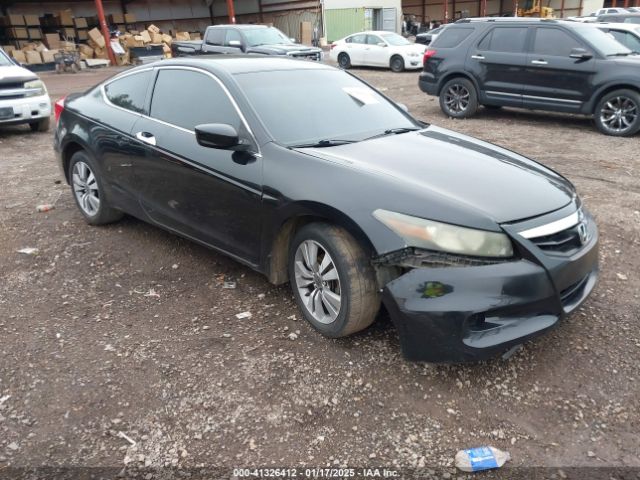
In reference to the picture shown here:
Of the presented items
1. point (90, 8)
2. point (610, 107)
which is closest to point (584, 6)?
point (90, 8)

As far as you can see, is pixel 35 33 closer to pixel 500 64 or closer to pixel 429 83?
pixel 429 83

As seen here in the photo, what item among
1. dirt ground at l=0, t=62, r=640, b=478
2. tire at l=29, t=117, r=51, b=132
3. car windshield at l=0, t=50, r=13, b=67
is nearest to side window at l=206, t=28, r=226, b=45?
car windshield at l=0, t=50, r=13, b=67

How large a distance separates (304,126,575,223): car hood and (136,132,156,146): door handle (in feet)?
4.50

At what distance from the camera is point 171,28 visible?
31.5 m

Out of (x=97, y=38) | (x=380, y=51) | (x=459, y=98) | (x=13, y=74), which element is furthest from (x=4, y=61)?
(x=97, y=38)

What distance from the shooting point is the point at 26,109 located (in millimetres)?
8969

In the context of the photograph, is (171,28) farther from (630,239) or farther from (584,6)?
(630,239)

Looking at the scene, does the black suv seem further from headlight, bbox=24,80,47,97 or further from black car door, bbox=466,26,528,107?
headlight, bbox=24,80,47,97

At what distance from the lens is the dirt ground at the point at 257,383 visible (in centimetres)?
242

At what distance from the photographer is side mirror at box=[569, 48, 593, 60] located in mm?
8344

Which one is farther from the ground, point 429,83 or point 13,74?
point 13,74

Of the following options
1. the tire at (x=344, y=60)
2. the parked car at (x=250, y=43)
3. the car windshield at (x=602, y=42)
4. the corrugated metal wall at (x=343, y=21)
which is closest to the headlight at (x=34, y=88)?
the parked car at (x=250, y=43)

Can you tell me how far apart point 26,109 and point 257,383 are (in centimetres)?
821

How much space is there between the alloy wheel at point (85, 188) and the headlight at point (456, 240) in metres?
3.27
